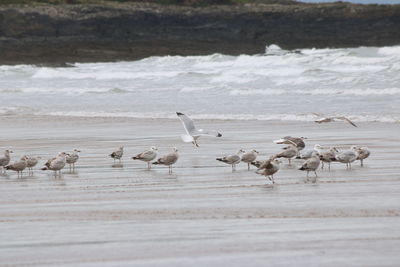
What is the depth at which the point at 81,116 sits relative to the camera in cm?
2442

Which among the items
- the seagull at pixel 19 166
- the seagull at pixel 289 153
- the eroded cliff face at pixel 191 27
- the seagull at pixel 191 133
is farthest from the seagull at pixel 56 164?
the eroded cliff face at pixel 191 27

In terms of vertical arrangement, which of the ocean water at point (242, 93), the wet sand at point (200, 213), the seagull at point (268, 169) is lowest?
the wet sand at point (200, 213)

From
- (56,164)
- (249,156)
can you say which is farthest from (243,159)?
(56,164)

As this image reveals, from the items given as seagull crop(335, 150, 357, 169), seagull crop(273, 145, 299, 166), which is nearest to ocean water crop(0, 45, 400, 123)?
seagull crop(273, 145, 299, 166)

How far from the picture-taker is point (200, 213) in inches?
373

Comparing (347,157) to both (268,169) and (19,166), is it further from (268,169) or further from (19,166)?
(19,166)

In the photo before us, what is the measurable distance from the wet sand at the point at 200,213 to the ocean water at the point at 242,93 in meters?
7.33

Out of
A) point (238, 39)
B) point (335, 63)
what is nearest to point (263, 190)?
point (335, 63)

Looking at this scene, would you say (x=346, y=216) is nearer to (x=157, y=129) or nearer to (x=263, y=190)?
(x=263, y=190)

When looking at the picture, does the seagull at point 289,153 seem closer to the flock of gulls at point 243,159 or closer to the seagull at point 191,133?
the flock of gulls at point 243,159

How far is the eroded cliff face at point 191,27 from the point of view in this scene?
7944 cm

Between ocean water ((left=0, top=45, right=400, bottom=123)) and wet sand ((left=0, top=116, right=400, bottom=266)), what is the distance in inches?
288

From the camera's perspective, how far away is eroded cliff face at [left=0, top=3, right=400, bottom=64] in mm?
79438

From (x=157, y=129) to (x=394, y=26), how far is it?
66564 mm
